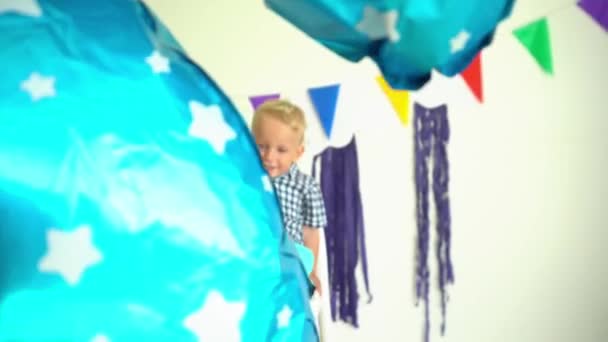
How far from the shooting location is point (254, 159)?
1.91 feet

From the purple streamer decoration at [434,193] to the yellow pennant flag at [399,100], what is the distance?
0.03 m

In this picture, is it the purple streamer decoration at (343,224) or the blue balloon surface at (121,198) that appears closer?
the blue balloon surface at (121,198)

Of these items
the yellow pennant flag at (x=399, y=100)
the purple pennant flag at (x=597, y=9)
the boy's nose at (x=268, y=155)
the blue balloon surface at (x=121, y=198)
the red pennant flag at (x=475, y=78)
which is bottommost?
the blue balloon surface at (x=121, y=198)

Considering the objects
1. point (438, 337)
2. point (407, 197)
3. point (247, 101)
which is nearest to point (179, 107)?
point (247, 101)

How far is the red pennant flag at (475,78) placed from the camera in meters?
1.87

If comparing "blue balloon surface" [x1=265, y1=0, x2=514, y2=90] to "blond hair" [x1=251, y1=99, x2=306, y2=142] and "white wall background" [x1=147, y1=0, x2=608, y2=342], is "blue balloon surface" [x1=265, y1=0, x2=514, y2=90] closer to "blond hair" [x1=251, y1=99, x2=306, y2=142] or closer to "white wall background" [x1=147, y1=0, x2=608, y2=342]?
"blond hair" [x1=251, y1=99, x2=306, y2=142]

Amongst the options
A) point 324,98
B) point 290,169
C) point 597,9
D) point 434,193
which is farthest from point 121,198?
point 597,9

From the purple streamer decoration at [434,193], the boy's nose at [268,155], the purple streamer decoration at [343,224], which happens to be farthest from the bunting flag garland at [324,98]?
the boy's nose at [268,155]

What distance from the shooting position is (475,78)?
6.16 ft

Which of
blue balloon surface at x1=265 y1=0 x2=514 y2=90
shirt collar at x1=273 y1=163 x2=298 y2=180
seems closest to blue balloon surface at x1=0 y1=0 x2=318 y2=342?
blue balloon surface at x1=265 y1=0 x2=514 y2=90

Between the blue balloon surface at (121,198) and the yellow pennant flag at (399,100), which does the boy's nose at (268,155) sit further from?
the blue balloon surface at (121,198)

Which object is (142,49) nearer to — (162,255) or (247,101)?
(162,255)

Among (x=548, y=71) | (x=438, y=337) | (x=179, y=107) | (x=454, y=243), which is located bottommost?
(x=438, y=337)

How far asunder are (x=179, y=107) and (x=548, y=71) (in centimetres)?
155
